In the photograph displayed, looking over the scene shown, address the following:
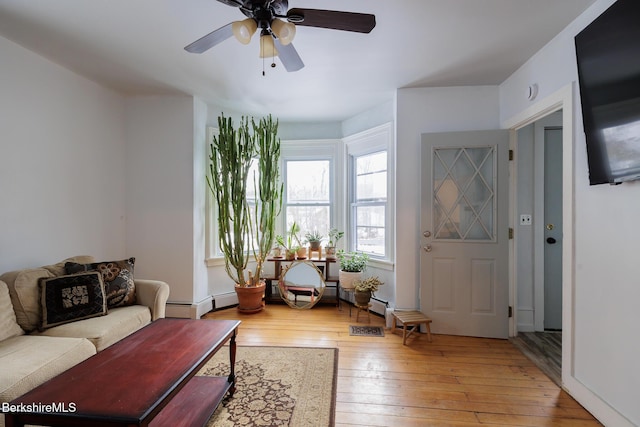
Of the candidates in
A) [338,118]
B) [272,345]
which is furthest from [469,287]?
[338,118]

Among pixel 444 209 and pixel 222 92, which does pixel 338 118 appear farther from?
pixel 444 209

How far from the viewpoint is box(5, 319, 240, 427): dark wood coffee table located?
3.72 ft

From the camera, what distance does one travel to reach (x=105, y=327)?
2.06 metres

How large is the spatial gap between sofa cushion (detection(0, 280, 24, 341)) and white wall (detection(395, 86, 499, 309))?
10.2 ft

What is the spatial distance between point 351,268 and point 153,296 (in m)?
2.11

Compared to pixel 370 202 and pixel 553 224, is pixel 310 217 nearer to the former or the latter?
pixel 370 202

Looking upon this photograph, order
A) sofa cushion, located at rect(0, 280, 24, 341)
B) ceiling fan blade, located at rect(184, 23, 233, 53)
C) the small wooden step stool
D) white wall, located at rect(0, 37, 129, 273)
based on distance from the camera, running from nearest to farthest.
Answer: ceiling fan blade, located at rect(184, 23, 233, 53) → sofa cushion, located at rect(0, 280, 24, 341) → white wall, located at rect(0, 37, 129, 273) → the small wooden step stool

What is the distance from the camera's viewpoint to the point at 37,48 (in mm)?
2385

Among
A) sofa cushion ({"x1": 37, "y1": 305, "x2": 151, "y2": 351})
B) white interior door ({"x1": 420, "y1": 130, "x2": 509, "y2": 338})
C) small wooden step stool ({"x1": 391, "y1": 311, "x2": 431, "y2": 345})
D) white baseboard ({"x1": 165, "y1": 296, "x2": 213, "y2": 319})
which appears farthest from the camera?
white baseboard ({"x1": 165, "y1": 296, "x2": 213, "y2": 319})

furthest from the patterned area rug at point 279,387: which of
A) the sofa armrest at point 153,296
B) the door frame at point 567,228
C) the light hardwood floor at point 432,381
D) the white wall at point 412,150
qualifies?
the door frame at point 567,228

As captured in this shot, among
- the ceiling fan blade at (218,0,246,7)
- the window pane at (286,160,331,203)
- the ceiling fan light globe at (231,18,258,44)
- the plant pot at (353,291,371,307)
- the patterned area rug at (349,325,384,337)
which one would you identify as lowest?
the patterned area rug at (349,325,384,337)

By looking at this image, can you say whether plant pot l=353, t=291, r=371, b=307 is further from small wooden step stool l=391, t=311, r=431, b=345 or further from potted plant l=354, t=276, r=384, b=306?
small wooden step stool l=391, t=311, r=431, b=345

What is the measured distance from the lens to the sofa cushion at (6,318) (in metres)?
1.87

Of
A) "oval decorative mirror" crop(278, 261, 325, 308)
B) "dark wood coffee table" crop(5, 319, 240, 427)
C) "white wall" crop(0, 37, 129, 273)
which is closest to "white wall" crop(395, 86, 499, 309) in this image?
"oval decorative mirror" crop(278, 261, 325, 308)
